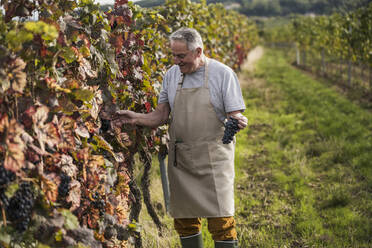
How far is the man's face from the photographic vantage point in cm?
261

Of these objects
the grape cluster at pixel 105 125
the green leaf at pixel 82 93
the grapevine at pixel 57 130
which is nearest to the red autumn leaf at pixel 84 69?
the grapevine at pixel 57 130

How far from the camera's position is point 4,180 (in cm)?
139

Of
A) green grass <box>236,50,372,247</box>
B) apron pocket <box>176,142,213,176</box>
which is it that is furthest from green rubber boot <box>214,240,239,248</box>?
green grass <box>236,50,372,247</box>

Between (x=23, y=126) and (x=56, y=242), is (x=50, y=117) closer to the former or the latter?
(x=23, y=126)

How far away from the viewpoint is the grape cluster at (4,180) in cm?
139

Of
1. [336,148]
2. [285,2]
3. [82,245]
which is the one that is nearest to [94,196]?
[82,245]

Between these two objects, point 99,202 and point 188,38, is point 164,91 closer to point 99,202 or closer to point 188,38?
point 188,38

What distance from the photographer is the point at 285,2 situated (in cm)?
12656

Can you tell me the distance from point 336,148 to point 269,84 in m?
8.09

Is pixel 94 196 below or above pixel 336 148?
above

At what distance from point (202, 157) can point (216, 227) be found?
520mm

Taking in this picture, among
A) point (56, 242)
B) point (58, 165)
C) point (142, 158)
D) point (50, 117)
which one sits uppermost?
point (50, 117)

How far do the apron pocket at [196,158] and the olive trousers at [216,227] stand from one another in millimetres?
369

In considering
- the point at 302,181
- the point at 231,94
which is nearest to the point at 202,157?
the point at 231,94
